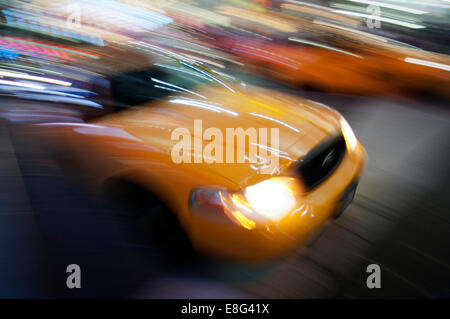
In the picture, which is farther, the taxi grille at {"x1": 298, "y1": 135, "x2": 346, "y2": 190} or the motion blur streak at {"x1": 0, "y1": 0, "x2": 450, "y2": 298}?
the taxi grille at {"x1": 298, "y1": 135, "x2": 346, "y2": 190}

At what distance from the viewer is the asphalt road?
226cm

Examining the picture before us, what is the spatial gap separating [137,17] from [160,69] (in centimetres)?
309

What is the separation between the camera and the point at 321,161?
238 centimetres

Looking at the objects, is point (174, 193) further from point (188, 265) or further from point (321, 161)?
point (321, 161)

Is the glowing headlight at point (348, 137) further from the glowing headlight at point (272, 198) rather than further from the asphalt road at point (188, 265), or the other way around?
the glowing headlight at point (272, 198)

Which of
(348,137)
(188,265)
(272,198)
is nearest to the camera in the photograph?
(272,198)

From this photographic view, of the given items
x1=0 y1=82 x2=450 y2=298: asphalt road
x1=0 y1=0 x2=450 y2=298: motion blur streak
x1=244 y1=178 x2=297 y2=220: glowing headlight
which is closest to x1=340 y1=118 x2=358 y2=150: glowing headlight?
x1=0 y1=0 x2=450 y2=298: motion blur streak

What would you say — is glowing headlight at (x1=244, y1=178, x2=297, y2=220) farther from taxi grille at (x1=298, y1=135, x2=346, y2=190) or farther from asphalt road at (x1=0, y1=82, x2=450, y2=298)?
asphalt road at (x1=0, y1=82, x2=450, y2=298)

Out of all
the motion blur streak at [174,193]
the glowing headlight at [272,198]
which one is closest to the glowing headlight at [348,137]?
the motion blur streak at [174,193]

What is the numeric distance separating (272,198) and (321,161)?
0.52 m

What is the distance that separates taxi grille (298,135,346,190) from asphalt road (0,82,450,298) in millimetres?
535

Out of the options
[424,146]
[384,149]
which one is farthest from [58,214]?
[424,146]

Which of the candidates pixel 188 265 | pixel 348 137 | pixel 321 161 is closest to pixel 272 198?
pixel 321 161

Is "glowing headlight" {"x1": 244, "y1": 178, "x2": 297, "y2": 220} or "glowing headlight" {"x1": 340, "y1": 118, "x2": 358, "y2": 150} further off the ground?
"glowing headlight" {"x1": 340, "y1": 118, "x2": 358, "y2": 150}
